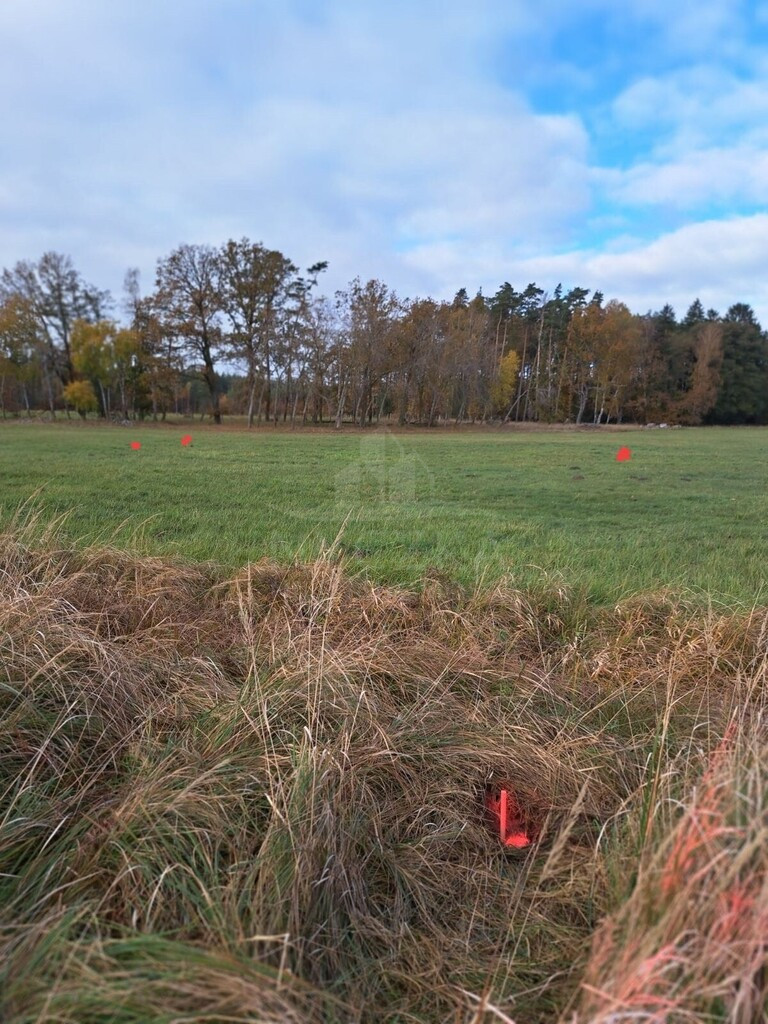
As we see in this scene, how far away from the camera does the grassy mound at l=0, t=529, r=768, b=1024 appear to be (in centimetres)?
142

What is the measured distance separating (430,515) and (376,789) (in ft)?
18.9

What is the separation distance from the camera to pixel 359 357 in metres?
30.4

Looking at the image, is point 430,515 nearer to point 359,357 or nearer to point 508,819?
point 508,819

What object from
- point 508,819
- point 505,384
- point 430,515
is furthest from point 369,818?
point 505,384

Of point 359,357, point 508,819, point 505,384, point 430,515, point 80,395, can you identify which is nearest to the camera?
point 508,819

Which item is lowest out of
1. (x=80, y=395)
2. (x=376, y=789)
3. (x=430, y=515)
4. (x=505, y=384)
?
(x=376, y=789)

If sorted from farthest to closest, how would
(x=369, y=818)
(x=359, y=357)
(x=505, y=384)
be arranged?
1. (x=505, y=384)
2. (x=359, y=357)
3. (x=369, y=818)

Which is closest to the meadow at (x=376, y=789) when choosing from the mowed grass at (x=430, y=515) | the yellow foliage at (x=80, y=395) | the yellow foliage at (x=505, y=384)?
the mowed grass at (x=430, y=515)

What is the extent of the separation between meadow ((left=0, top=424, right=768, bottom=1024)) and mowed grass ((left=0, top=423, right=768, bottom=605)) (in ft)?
0.48

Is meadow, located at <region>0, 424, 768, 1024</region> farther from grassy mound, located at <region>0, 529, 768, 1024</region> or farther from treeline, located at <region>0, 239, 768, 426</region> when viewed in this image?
treeline, located at <region>0, 239, 768, 426</region>

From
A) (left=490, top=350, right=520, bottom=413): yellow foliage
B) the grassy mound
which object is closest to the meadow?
the grassy mound

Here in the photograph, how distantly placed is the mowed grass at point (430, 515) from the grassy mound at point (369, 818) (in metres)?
1.38

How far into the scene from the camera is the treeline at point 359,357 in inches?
1214

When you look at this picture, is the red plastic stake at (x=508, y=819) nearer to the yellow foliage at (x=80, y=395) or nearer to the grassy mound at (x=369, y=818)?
the grassy mound at (x=369, y=818)
